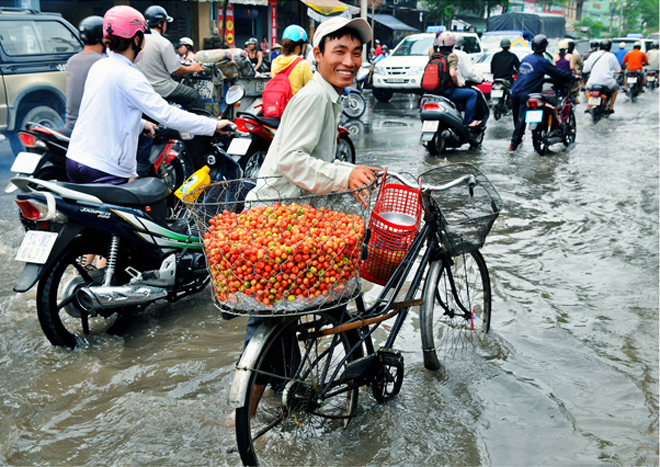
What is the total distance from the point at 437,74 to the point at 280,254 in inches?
322

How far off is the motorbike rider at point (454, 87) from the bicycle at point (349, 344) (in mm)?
6903

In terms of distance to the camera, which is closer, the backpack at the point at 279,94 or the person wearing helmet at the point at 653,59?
the backpack at the point at 279,94

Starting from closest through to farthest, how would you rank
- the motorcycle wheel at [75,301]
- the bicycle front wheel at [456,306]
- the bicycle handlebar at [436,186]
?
the bicycle handlebar at [436,186] < the bicycle front wheel at [456,306] < the motorcycle wheel at [75,301]

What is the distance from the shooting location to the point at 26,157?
5.13 m

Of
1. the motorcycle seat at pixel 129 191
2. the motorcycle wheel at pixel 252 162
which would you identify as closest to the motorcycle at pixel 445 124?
the motorcycle wheel at pixel 252 162

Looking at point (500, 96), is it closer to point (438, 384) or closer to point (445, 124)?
point (445, 124)

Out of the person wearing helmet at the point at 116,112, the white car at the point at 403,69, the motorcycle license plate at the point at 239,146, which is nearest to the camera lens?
the person wearing helmet at the point at 116,112

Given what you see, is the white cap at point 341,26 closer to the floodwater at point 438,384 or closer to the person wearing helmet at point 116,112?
the person wearing helmet at point 116,112

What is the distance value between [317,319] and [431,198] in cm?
80

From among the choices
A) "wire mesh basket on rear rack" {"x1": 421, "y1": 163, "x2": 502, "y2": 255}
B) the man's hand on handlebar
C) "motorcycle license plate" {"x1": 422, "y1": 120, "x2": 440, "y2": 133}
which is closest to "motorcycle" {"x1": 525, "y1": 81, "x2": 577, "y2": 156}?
"motorcycle license plate" {"x1": 422, "y1": 120, "x2": 440, "y2": 133}

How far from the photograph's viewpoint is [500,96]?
14578 millimetres

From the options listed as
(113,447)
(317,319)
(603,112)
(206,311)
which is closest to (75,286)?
(206,311)

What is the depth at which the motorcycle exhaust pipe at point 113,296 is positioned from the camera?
352 cm

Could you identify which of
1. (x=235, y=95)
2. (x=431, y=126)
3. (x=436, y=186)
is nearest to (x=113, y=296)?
(x=436, y=186)
